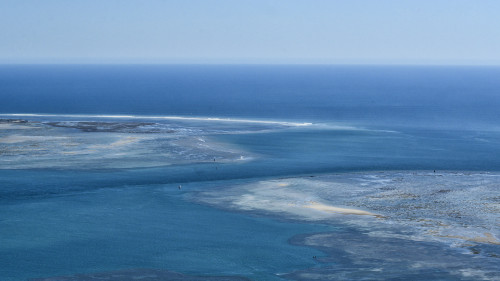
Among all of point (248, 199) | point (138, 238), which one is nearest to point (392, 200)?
point (248, 199)

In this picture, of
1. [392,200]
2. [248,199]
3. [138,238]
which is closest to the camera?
[138,238]

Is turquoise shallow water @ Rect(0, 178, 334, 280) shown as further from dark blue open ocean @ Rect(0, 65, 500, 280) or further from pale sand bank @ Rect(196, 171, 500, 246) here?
pale sand bank @ Rect(196, 171, 500, 246)

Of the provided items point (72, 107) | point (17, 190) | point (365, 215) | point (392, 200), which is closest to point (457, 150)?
point (392, 200)

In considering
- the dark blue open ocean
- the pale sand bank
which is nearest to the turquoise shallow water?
the dark blue open ocean

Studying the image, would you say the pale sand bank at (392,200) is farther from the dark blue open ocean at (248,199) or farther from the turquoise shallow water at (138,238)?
the turquoise shallow water at (138,238)

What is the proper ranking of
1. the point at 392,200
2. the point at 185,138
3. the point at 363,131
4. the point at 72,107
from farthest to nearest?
the point at 72,107
the point at 363,131
the point at 185,138
the point at 392,200

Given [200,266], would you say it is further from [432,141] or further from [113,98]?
[113,98]

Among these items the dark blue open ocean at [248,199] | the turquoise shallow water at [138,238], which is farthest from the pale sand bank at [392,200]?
the turquoise shallow water at [138,238]

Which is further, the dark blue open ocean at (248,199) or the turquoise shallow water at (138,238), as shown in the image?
the dark blue open ocean at (248,199)

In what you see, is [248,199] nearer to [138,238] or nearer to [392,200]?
[392,200]
